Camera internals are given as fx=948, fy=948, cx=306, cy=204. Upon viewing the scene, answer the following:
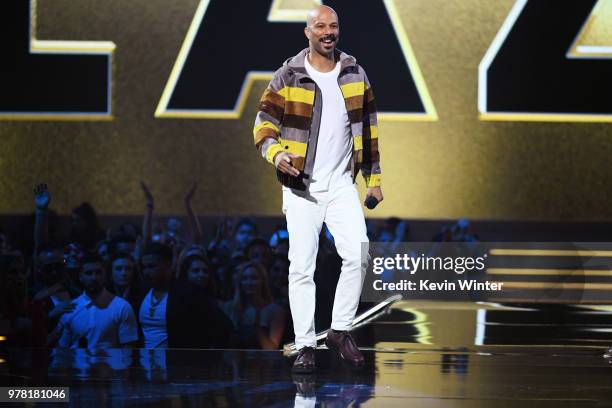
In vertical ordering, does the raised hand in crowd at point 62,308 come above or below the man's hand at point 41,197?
below

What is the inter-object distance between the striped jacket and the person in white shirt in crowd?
1.56m

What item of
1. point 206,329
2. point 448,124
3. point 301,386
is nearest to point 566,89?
point 448,124

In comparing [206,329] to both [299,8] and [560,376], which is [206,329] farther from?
[299,8]

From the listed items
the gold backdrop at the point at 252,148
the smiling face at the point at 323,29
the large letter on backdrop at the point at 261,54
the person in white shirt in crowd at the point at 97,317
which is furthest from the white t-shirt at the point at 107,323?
the large letter on backdrop at the point at 261,54

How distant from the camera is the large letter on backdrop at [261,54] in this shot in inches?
275

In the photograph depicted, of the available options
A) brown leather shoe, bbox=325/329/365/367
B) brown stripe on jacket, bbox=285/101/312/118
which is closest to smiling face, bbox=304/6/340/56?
brown stripe on jacket, bbox=285/101/312/118

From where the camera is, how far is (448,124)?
7020mm

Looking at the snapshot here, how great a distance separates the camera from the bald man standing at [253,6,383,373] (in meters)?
3.81

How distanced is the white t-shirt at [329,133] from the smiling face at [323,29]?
111 mm

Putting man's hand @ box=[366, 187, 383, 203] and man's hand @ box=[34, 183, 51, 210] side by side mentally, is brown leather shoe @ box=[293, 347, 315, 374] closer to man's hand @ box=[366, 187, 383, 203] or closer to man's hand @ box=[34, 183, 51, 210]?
man's hand @ box=[366, 187, 383, 203]

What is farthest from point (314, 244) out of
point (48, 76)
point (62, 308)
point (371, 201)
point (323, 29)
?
point (48, 76)

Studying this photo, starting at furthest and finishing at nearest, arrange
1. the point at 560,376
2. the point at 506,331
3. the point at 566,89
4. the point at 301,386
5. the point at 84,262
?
the point at 566,89, the point at 506,331, the point at 84,262, the point at 560,376, the point at 301,386

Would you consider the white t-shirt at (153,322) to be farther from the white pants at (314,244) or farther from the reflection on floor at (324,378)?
the white pants at (314,244)

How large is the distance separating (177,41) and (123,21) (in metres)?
0.42
